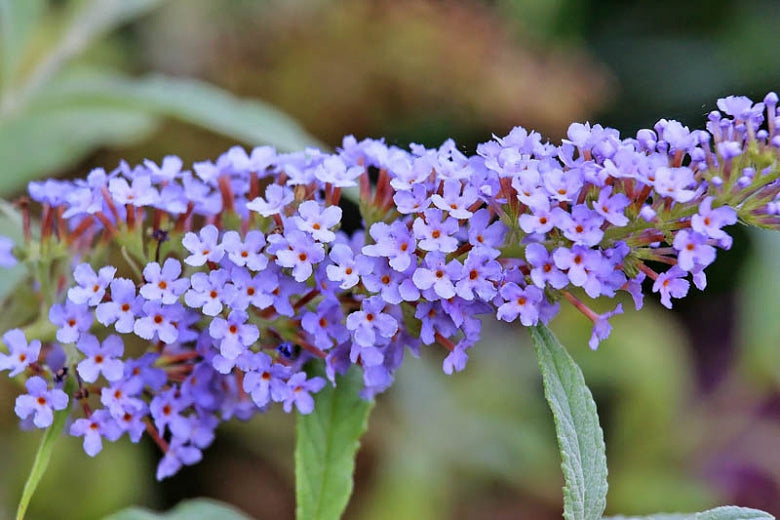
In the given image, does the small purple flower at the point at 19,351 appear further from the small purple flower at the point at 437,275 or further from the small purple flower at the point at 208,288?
the small purple flower at the point at 437,275

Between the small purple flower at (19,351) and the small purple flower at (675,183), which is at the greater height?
the small purple flower at (675,183)

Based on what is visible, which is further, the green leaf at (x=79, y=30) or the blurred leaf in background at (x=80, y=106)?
the green leaf at (x=79, y=30)

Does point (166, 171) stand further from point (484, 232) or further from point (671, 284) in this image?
point (671, 284)

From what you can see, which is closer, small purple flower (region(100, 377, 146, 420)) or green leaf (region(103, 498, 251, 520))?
small purple flower (region(100, 377, 146, 420))

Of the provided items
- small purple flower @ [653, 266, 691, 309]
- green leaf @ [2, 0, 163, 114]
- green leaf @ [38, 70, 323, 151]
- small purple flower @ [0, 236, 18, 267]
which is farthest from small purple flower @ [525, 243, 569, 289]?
green leaf @ [2, 0, 163, 114]

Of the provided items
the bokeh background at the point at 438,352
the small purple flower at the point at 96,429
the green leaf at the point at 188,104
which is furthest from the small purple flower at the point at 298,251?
the bokeh background at the point at 438,352

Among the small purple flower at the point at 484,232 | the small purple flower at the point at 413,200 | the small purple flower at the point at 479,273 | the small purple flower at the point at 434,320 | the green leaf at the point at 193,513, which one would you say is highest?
the small purple flower at the point at 413,200

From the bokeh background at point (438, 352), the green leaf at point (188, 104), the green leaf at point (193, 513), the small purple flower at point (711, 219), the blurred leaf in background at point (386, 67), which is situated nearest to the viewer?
the small purple flower at point (711, 219)

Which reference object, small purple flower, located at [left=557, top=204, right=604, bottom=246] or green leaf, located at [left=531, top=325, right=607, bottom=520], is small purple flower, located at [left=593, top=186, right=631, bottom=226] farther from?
green leaf, located at [left=531, top=325, right=607, bottom=520]
